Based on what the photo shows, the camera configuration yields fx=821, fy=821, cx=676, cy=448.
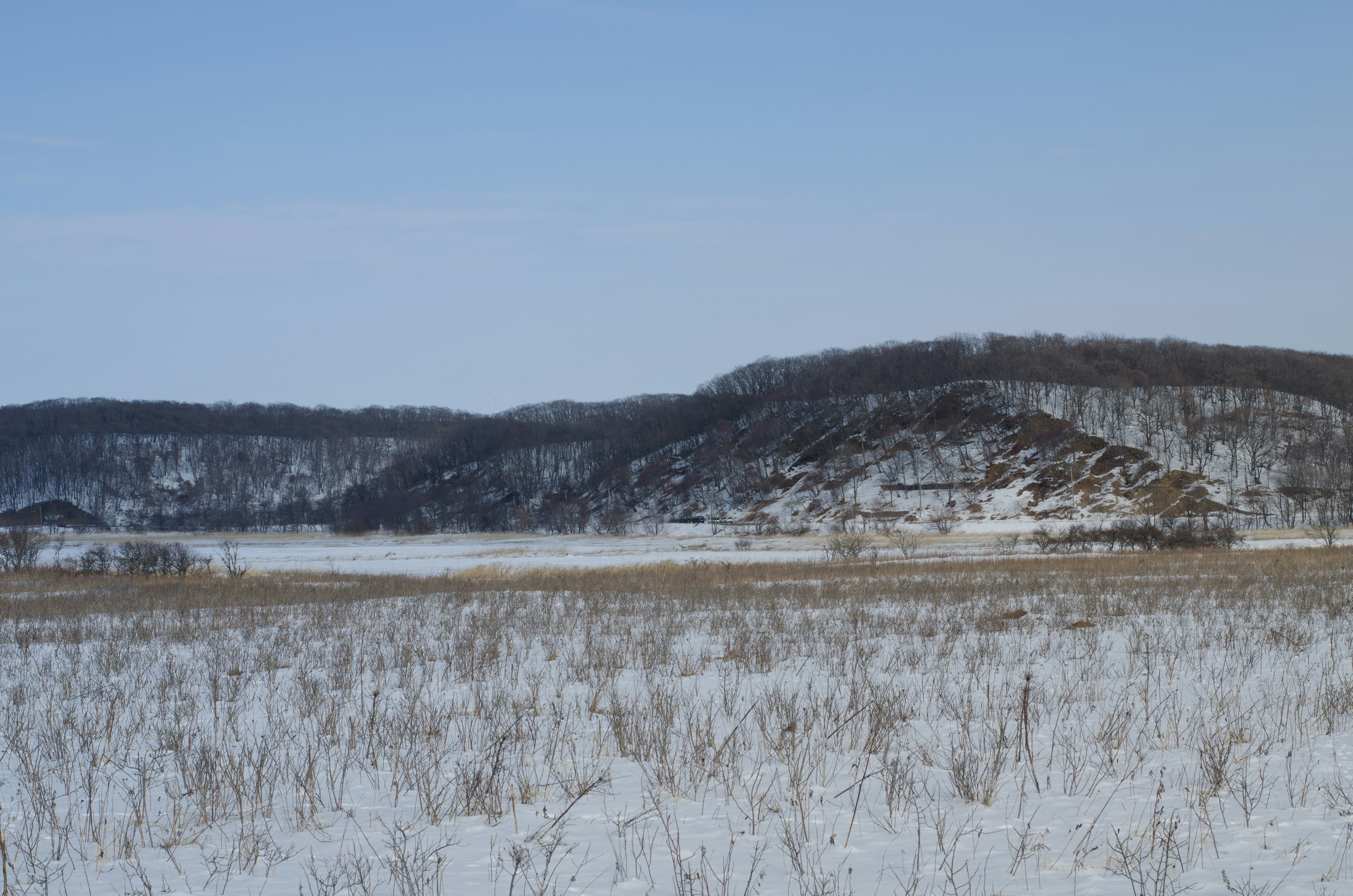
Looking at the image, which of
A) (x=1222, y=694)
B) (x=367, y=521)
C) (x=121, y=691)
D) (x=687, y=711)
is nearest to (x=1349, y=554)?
(x=1222, y=694)

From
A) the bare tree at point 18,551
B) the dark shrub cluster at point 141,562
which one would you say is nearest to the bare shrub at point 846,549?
the dark shrub cluster at point 141,562

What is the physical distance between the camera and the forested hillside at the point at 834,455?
86938mm

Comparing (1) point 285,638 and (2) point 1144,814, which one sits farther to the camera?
(1) point 285,638

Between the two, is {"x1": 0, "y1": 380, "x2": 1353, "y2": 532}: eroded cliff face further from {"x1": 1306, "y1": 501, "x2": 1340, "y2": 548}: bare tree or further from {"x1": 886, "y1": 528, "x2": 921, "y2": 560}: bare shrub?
{"x1": 886, "y1": 528, "x2": 921, "y2": 560}: bare shrub

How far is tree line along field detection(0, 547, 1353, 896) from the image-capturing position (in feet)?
13.2

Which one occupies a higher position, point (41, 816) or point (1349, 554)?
point (41, 816)

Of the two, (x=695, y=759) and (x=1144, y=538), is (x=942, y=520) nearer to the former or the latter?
(x=1144, y=538)

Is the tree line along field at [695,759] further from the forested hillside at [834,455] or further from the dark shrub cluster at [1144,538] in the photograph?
the forested hillside at [834,455]

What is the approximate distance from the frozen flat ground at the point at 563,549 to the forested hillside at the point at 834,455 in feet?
47.3

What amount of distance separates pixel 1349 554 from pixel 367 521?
135713mm

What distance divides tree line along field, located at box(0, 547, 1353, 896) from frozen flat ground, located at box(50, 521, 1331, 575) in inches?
1040

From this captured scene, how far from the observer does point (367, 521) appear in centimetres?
14038

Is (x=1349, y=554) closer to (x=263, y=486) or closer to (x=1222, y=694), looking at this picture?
(x=1222, y=694)

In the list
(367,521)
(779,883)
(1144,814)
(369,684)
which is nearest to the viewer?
(779,883)
